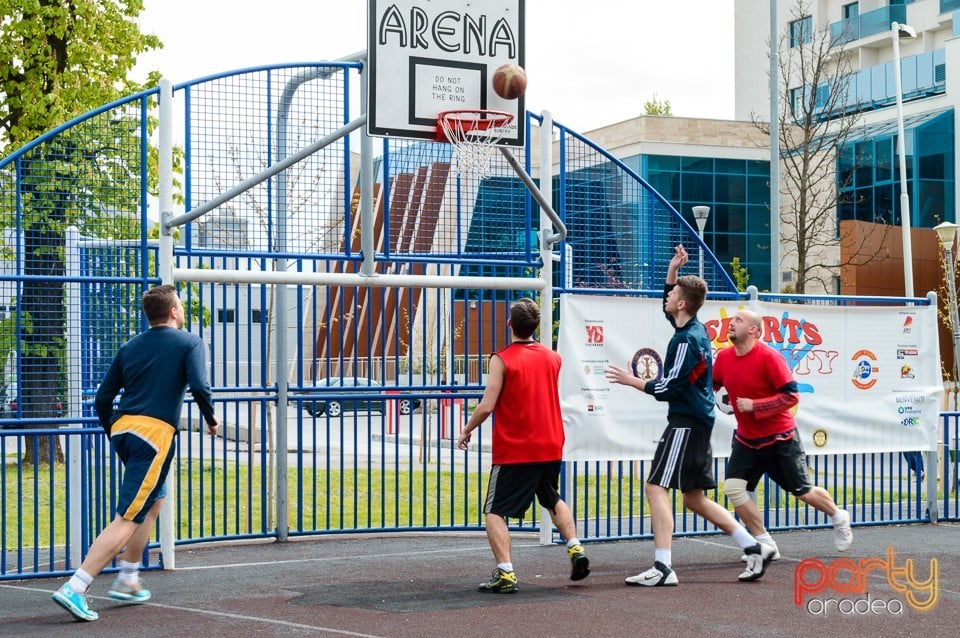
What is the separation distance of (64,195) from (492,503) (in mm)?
3931

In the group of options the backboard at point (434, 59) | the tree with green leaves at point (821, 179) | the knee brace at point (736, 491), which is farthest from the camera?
the tree with green leaves at point (821, 179)

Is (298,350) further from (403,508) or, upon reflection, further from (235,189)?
(403,508)

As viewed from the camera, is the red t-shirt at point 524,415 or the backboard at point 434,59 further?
the backboard at point 434,59

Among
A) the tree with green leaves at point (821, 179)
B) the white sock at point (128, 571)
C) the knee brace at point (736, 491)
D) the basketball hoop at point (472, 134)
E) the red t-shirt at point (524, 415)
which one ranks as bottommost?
the white sock at point (128, 571)

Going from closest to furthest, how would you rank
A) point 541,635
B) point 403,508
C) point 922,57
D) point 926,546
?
1. point 541,635
2. point 926,546
3. point 403,508
4. point 922,57

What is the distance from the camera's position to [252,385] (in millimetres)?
10094

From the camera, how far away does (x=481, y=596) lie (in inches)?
301

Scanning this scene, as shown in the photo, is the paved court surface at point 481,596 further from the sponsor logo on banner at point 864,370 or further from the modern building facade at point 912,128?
the modern building facade at point 912,128

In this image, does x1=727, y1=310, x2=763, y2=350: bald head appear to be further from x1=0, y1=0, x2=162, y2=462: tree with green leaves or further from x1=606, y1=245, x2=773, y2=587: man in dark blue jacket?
x1=0, y1=0, x2=162, y2=462: tree with green leaves

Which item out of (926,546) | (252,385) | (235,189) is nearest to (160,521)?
(252,385)

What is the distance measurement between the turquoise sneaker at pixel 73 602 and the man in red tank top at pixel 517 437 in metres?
2.42

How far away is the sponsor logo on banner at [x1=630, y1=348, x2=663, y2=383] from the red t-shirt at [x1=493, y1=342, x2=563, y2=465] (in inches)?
91.4

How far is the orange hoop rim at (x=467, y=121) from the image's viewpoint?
938 cm

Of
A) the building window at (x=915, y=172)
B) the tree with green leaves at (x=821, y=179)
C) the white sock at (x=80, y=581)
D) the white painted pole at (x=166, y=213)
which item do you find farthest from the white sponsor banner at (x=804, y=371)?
the building window at (x=915, y=172)
